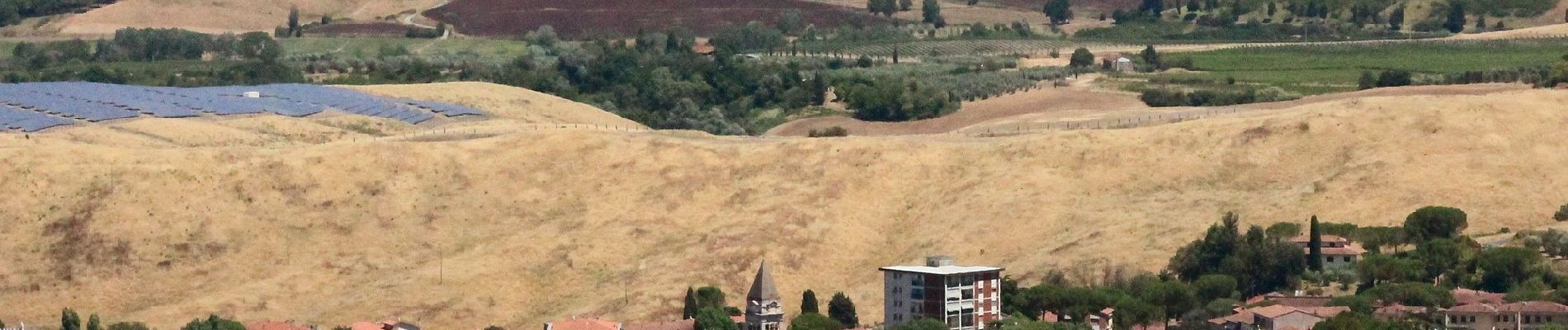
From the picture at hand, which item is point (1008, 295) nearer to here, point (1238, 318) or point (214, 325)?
point (1238, 318)

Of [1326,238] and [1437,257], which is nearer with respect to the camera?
[1437,257]

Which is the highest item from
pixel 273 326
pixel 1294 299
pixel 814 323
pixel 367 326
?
pixel 1294 299

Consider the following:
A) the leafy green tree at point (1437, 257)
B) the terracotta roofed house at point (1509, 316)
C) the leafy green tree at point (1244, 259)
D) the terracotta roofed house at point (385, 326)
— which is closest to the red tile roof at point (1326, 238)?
the leafy green tree at point (1244, 259)

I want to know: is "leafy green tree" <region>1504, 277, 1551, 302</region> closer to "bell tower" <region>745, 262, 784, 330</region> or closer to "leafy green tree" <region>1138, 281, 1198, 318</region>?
"leafy green tree" <region>1138, 281, 1198, 318</region>

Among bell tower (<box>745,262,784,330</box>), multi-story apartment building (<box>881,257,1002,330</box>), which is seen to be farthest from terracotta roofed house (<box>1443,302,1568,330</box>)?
bell tower (<box>745,262,784,330</box>)

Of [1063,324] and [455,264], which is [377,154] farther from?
[1063,324]

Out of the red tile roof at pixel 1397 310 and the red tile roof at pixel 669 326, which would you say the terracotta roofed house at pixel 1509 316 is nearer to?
the red tile roof at pixel 1397 310

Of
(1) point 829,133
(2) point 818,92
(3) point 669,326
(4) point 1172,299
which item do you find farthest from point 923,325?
(2) point 818,92

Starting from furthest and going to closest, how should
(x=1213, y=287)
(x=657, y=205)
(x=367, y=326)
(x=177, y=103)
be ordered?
(x=177, y=103)
(x=657, y=205)
(x=367, y=326)
(x=1213, y=287)
